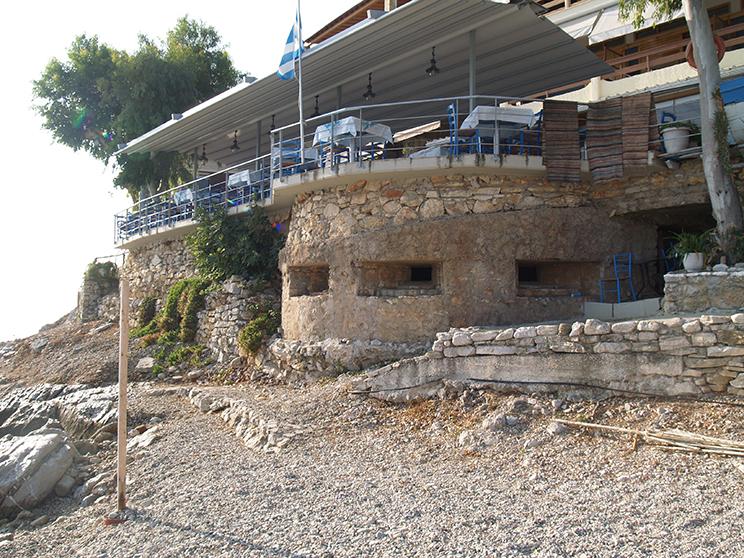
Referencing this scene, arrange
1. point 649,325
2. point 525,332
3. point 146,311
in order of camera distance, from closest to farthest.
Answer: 1. point 649,325
2. point 525,332
3. point 146,311

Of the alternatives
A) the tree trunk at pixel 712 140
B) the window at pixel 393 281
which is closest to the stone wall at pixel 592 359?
the window at pixel 393 281

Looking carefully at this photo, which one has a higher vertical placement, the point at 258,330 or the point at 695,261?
the point at 695,261

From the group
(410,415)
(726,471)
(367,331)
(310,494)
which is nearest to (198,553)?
(310,494)

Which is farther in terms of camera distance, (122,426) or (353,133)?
(353,133)

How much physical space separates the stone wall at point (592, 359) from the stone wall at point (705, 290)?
4.72 feet

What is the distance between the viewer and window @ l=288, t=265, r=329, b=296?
1255 centimetres

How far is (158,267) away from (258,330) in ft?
24.8

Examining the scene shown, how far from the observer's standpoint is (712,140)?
9891mm

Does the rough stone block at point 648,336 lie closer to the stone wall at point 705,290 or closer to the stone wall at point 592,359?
the stone wall at point 592,359

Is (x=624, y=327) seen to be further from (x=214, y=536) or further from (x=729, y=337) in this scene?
(x=214, y=536)

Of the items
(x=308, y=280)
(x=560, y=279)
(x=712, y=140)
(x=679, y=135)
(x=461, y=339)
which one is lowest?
(x=461, y=339)

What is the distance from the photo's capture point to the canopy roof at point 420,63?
11.1 meters

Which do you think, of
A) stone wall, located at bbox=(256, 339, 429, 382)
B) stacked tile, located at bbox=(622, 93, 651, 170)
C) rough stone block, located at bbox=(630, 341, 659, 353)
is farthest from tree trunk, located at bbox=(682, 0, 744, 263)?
stone wall, located at bbox=(256, 339, 429, 382)

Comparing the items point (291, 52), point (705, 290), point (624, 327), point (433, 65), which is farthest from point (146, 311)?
point (705, 290)
